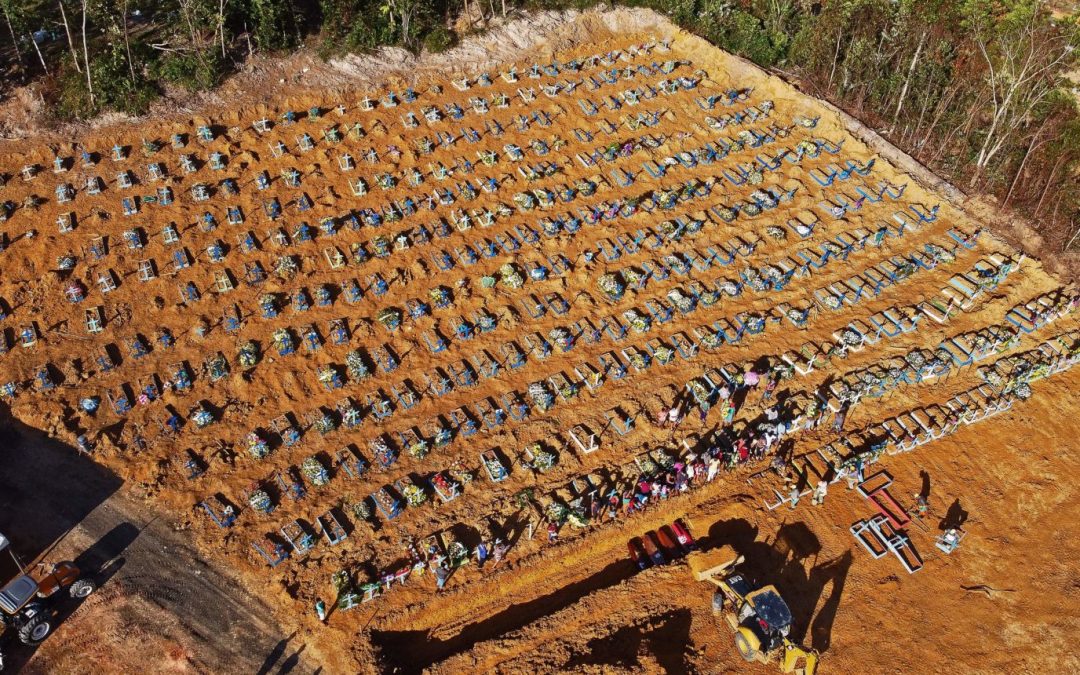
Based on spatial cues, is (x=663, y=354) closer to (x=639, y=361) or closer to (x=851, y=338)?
(x=639, y=361)

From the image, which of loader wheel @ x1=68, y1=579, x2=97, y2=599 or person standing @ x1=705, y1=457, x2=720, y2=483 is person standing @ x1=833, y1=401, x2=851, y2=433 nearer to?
person standing @ x1=705, y1=457, x2=720, y2=483

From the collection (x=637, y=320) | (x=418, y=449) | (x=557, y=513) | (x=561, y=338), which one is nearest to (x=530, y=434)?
(x=557, y=513)

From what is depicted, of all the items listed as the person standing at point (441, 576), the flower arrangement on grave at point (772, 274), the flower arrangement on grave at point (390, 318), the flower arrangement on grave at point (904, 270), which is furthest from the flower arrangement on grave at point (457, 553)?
the flower arrangement on grave at point (904, 270)

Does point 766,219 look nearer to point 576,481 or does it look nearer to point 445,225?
point 445,225

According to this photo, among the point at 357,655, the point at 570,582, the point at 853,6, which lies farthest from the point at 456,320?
the point at 853,6

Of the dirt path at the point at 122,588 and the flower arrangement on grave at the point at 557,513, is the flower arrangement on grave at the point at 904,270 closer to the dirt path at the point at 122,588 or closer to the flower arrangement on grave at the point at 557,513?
the flower arrangement on grave at the point at 557,513

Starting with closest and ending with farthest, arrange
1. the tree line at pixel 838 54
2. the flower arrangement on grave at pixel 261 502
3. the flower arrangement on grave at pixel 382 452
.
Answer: the flower arrangement on grave at pixel 261 502
the flower arrangement on grave at pixel 382 452
the tree line at pixel 838 54
